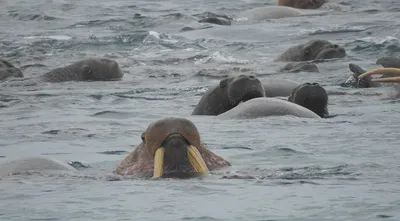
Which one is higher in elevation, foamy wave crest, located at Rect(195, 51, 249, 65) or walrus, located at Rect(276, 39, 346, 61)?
walrus, located at Rect(276, 39, 346, 61)

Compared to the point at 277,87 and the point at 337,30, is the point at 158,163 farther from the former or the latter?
the point at 337,30

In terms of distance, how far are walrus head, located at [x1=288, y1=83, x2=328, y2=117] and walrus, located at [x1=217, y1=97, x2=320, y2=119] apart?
253 millimetres

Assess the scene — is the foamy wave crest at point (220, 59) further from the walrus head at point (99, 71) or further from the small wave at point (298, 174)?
the small wave at point (298, 174)

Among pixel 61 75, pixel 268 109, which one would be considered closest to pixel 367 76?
pixel 268 109

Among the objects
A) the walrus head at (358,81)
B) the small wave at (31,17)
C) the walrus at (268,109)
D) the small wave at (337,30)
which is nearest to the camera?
the walrus at (268,109)

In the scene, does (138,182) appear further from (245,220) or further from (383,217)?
(383,217)

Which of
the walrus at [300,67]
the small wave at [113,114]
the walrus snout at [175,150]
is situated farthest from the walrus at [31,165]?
the walrus at [300,67]

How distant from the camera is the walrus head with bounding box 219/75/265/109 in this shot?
1259 cm

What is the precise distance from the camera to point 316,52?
17.8 meters

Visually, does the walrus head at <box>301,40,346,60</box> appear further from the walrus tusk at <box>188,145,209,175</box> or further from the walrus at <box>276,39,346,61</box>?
the walrus tusk at <box>188,145,209,175</box>

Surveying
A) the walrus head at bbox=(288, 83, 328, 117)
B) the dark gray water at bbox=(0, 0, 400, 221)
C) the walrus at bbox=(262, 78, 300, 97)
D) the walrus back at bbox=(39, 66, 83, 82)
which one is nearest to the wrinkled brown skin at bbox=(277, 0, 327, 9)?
the dark gray water at bbox=(0, 0, 400, 221)

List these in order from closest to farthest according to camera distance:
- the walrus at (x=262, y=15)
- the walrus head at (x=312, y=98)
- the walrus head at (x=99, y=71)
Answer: the walrus head at (x=312, y=98) < the walrus head at (x=99, y=71) < the walrus at (x=262, y=15)

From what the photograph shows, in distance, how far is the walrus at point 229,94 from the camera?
41.3ft

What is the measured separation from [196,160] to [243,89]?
4.46 meters
